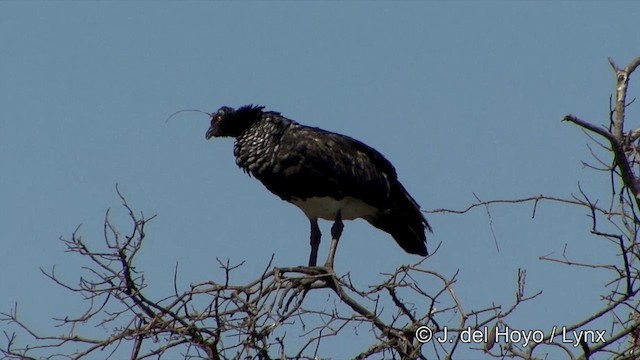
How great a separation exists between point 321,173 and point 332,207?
29 centimetres

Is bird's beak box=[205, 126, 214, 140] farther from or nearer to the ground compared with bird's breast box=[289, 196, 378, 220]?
farther from the ground

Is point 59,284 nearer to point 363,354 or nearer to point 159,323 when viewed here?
point 159,323

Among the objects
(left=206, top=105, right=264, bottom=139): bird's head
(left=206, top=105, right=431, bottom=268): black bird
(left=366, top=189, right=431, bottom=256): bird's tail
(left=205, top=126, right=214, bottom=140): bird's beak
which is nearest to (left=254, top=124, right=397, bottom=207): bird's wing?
(left=206, top=105, right=431, bottom=268): black bird

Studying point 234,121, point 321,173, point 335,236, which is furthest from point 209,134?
point 335,236

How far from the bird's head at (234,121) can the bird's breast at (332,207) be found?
25.9 inches

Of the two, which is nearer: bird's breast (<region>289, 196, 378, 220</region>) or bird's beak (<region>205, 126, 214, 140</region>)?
bird's breast (<region>289, 196, 378, 220</region>)

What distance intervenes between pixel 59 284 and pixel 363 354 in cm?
129

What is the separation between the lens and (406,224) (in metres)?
8.27

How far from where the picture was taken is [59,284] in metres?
4.95

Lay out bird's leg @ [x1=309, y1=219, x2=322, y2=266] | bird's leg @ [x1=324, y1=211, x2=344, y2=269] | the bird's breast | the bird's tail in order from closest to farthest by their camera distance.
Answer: bird's leg @ [x1=324, y1=211, x2=344, y2=269], the bird's breast, bird's leg @ [x1=309, y1=219, x2=322, y2=266], the bird's tail

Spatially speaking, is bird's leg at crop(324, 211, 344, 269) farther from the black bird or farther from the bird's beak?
the bird's beak

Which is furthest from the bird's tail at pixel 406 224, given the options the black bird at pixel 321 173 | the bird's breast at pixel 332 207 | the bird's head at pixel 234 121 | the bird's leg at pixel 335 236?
the bird's head at pixel 234 121

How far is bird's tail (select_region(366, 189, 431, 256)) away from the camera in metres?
8.18

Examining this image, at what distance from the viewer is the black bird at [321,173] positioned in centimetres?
780
